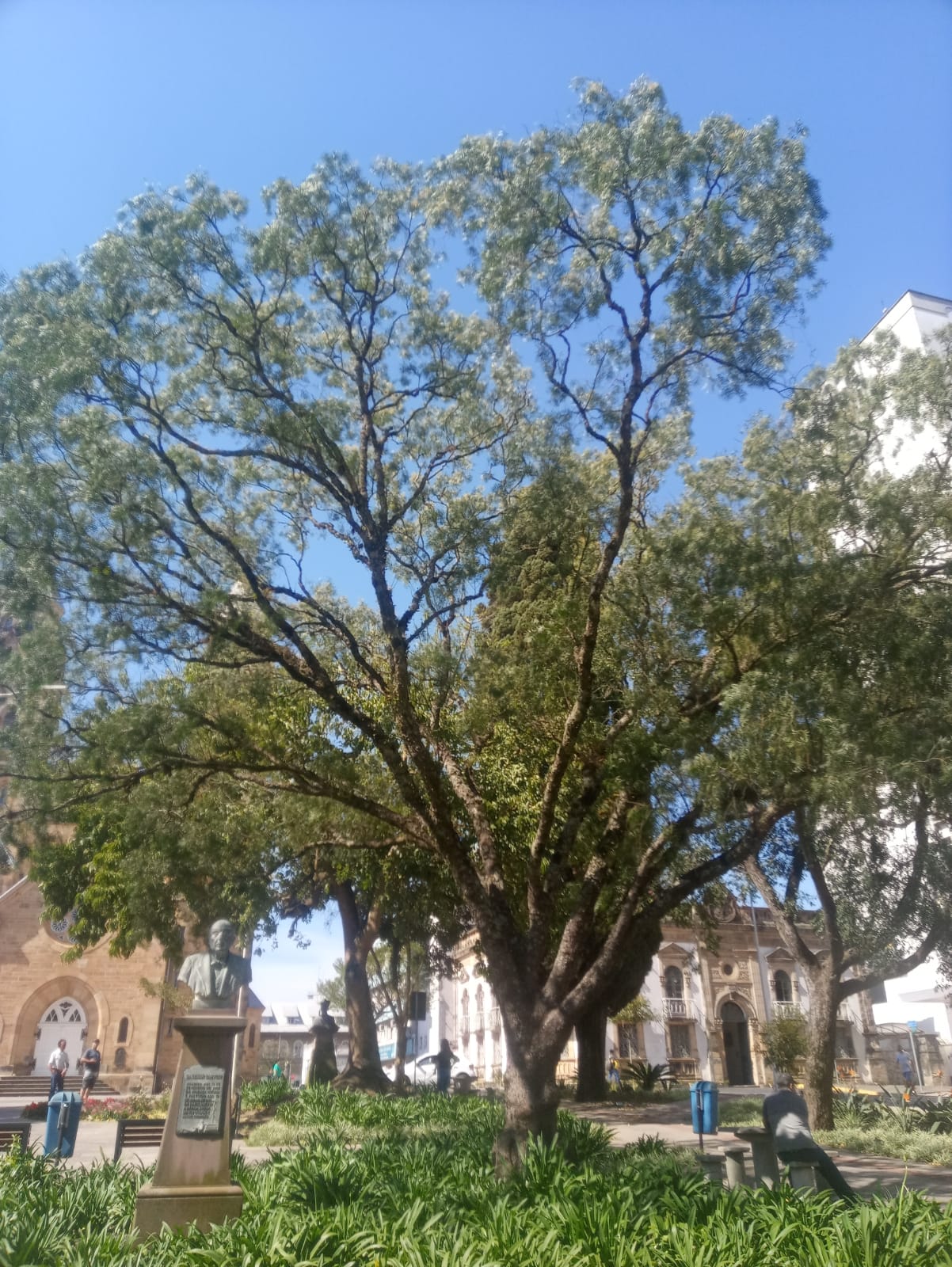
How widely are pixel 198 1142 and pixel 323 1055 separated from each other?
1483 cm

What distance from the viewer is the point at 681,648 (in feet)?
33.5

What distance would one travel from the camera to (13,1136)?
34.5 ft

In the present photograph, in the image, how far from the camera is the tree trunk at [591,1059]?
2112 centimetres

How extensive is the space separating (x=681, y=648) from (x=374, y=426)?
4429mm

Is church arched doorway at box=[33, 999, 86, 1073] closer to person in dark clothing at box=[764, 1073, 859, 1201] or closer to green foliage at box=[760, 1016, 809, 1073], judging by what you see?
green foliage at box=[760, 1016, 809, 1073]

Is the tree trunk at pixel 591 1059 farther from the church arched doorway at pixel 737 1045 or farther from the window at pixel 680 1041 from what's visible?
the church arched doorway at pixel 737 1045

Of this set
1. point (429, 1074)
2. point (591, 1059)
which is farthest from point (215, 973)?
point (429, 1074)

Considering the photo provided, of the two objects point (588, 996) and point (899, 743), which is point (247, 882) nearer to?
point (588, 996)

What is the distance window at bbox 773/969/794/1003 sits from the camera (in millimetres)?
40062

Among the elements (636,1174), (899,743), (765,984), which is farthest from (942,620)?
(765,984)

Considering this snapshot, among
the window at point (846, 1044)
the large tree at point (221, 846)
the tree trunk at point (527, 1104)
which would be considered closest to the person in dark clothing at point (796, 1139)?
the tree trunk at point (527, 1104)

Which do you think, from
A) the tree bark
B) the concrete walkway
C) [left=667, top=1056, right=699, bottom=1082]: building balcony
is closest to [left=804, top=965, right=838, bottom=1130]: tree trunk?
the concrete walkway

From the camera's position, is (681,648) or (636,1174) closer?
(636,1174)

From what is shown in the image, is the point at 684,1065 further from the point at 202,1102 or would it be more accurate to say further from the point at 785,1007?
the point at 202,1102
